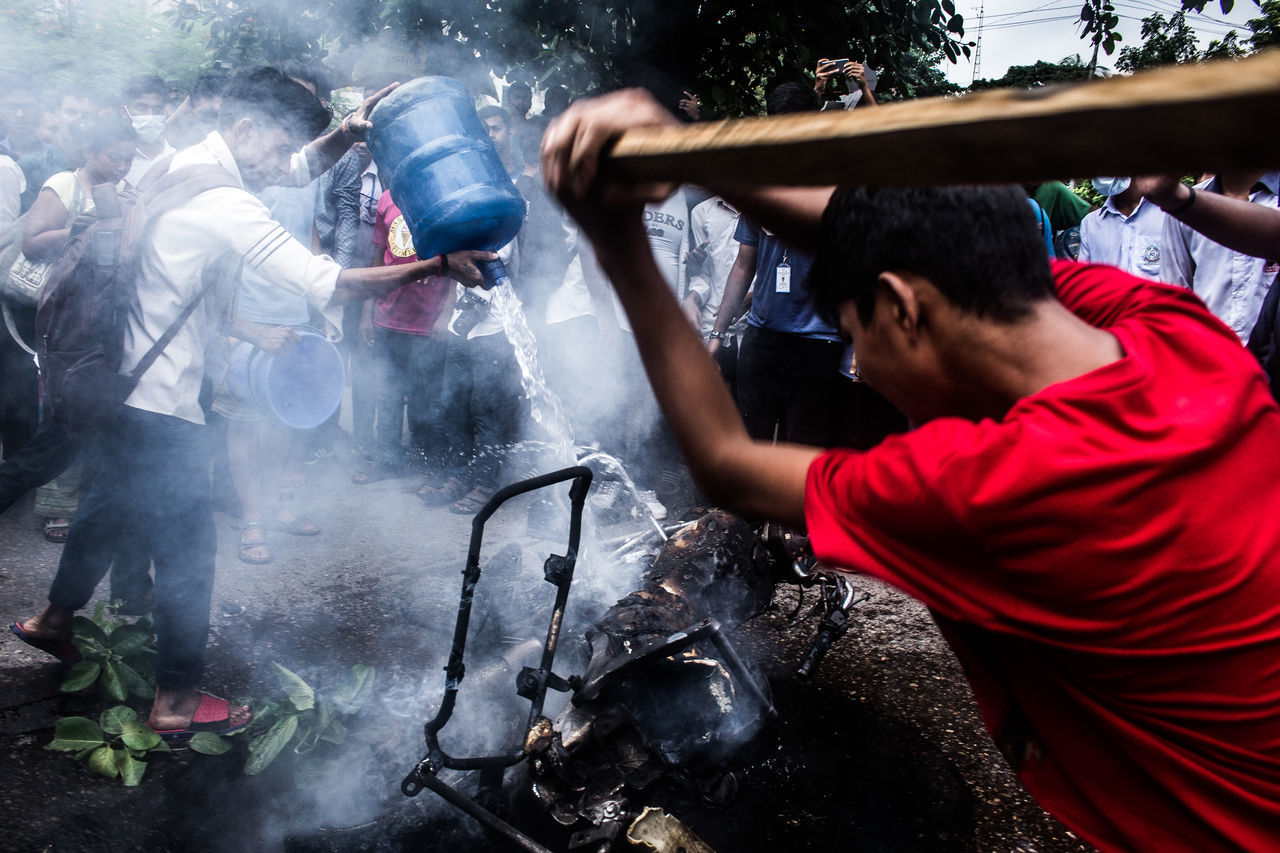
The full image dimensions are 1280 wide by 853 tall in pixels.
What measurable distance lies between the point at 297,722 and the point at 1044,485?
280 cm

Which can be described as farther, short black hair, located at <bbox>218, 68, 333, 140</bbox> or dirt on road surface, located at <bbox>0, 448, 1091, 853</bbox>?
short black hair, located at <bbox>218, 68, 333, 140</bbox>

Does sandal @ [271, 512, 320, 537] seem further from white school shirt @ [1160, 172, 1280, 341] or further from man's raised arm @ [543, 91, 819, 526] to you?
white school shirt @ [1160, 172, 1280, 341]

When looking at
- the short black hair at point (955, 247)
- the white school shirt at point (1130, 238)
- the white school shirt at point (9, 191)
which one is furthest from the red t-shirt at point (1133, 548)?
the white school shirt at point (9, 191)

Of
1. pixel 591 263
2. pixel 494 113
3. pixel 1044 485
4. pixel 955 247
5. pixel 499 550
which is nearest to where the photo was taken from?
pixel 1044 485

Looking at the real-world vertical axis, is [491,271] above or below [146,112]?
below

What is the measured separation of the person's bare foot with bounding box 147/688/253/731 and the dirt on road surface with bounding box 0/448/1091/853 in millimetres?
129

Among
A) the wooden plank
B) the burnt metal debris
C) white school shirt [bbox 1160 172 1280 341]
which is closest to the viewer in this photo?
the wooden plank

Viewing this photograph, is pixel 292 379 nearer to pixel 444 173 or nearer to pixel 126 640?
pixel 126 640

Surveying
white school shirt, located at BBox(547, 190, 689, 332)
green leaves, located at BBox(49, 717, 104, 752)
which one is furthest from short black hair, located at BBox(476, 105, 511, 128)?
green leaves, located at BBox(49, 717, 104, 752)

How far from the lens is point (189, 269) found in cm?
290

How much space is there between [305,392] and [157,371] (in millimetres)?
1024

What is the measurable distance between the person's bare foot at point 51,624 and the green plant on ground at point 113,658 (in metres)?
0.03

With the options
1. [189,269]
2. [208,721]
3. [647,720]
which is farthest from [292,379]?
[647,720]

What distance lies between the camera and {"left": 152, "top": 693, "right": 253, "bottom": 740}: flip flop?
3.01 meters
